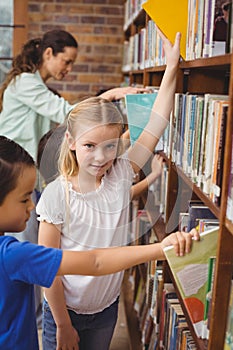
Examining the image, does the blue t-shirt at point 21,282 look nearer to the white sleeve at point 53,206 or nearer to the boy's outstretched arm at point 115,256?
the boy's outstretched arm at point 115,256

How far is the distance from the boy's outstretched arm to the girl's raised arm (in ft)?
1.95

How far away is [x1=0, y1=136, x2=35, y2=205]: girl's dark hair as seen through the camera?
1.25 m

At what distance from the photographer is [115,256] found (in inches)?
48.3

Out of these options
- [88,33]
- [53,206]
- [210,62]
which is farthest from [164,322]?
[88,33]

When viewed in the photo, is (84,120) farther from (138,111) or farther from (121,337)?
(121,337)

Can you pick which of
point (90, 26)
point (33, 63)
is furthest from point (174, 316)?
point (90, 26)

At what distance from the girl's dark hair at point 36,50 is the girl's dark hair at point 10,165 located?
65.6 inches

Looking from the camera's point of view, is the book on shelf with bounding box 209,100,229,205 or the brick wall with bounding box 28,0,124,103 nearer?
the book on shelf with bounding box 209,100,229,205

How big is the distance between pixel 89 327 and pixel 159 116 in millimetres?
720

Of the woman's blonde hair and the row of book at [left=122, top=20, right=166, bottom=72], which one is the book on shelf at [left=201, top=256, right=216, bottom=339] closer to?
the woman's blonde hair

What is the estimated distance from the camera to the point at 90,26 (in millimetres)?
4195

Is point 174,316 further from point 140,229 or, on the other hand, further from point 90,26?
point 90,26

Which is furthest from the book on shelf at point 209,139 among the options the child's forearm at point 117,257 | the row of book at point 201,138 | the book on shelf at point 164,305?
the book on shelf at point 164,305

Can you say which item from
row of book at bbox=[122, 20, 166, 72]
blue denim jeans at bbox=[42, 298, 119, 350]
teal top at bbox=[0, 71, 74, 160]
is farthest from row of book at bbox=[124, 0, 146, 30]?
blue denim jeans at bbox=[42, 298, 119, 350]
